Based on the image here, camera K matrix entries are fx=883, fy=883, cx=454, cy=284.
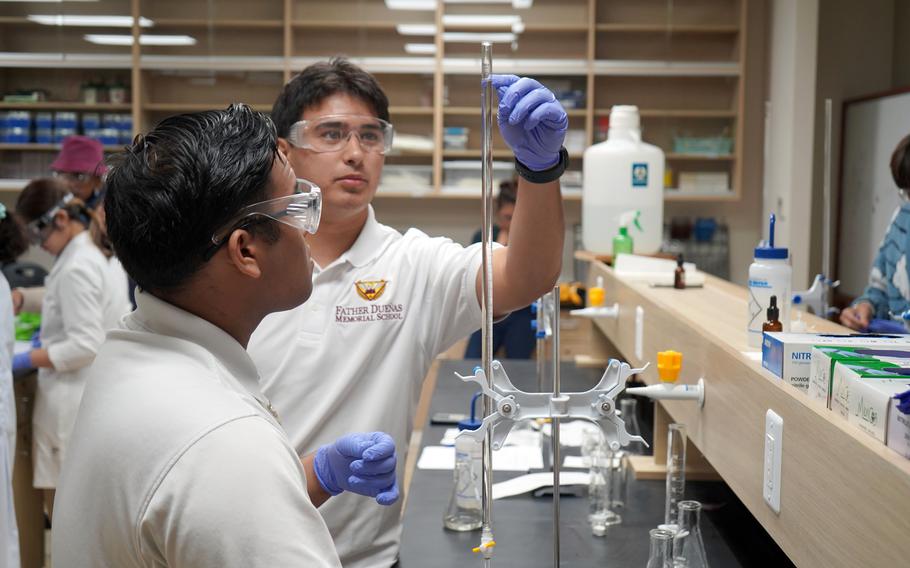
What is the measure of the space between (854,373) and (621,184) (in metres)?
2.50

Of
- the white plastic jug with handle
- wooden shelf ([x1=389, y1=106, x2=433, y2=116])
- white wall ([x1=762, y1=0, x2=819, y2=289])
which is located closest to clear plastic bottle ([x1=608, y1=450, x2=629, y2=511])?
the white plastic jug with handle

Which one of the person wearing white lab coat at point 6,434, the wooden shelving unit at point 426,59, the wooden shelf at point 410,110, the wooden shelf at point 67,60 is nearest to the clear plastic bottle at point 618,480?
the person wearing white lab coat at point 6,434

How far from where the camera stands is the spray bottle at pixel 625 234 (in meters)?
3.09

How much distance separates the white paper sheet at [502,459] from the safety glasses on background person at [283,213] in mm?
1262

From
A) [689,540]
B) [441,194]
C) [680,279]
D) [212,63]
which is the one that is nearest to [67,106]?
[212,63]

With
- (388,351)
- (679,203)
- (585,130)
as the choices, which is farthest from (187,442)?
(679,203)

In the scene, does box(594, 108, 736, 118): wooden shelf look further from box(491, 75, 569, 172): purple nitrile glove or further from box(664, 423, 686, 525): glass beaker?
box(491, 75, 569, 172): purple nitrile glove

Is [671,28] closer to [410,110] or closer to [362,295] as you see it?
[410,110]

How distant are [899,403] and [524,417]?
1.48 feet

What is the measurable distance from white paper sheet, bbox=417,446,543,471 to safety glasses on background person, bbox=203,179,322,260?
1.26 meters

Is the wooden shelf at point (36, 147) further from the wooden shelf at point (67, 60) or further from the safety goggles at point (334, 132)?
the safety goggles at point (334, 132)

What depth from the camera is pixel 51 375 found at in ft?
10.8

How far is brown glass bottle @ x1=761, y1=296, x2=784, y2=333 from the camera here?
142 cm

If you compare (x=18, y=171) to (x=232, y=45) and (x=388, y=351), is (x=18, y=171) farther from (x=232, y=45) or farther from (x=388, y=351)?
(x=388, y=351)
